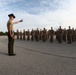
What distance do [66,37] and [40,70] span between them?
15694mm

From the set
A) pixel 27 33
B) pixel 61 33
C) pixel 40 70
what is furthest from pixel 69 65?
→ pixel 27 33

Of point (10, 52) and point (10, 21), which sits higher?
point (10, 21)

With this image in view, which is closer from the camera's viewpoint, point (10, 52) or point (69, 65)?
point (69, 65)

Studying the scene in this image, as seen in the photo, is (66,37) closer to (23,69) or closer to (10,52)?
(10,52)

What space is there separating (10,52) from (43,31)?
46.6ft

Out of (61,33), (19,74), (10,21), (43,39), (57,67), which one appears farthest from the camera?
(43,39)

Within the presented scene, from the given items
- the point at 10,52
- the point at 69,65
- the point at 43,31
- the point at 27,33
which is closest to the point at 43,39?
the point at 43,31

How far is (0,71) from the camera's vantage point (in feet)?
23.8

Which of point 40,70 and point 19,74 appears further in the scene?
point 40,70

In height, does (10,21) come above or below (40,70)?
above

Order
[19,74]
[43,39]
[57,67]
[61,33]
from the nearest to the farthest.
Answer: [19,74]
[57,67]
[61,33]
[43,39]

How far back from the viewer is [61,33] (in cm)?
2222

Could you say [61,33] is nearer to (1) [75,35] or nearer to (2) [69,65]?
(1) [75,35]

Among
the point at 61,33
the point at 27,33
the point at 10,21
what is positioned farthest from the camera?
the point at 27,33
